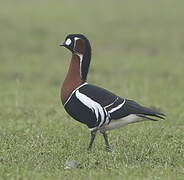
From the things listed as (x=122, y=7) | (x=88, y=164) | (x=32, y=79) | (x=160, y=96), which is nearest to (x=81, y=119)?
(x=88, y=164)

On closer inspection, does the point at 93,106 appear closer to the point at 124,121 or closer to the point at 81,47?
the point at 124,121

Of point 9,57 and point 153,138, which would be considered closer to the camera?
point 153,138

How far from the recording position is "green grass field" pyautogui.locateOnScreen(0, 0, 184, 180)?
23.5 feet

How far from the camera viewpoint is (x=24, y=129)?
31.4ft

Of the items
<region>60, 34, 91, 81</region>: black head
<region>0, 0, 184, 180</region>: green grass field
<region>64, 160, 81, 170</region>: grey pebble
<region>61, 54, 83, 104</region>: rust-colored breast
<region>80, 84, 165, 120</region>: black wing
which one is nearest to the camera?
<region>64, 160, 81, 170</region>: grey pebble

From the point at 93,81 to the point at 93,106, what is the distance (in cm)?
947

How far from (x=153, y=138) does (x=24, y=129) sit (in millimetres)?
2066

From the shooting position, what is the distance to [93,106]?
7.38m

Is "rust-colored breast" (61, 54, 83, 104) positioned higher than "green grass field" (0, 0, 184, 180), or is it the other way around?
"rust-colored breast" (61, 54, 83, 104)

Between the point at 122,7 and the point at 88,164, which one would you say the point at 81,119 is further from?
the point at 122,7

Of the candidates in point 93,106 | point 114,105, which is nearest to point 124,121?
point 114,105

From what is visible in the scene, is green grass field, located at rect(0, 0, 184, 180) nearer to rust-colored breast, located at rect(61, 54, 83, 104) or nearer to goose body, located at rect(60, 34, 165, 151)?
goose body, located at rect(60, 34, 165, 151)

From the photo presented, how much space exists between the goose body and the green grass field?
424 mm

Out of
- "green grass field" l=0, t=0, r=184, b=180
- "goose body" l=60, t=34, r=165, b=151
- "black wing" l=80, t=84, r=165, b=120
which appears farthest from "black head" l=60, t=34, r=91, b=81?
"green grass field" l=0, t=0, r=184, b=180
